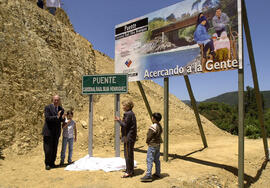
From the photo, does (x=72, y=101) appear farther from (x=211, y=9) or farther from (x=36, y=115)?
(x=211, y=9)

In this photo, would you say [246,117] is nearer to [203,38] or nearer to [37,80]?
[203,38]

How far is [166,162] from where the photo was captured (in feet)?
24.7

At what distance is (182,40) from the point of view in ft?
25.5

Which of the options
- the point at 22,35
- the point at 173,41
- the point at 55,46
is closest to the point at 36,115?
the point at 22,35

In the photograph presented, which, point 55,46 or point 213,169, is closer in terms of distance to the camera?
point 213,169

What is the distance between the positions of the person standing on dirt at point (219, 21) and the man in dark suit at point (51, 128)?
5.23 metres

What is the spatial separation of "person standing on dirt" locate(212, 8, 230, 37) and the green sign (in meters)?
3.24

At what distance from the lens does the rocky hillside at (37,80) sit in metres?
9.19

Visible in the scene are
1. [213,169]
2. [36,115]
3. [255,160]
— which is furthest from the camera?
[36,115]

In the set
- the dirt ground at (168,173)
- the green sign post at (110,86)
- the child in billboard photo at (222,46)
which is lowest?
the dirt ground at (168,173)

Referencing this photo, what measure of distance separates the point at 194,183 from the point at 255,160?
4.62 metres

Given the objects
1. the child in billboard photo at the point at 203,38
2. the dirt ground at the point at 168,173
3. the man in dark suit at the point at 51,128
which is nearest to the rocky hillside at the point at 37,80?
the dirt ground at the point at 168,173

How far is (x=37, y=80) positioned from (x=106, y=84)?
586 cm

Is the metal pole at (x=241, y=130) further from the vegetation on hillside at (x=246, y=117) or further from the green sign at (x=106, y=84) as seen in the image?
the vegetation on hillside at (x=246, y=117)
